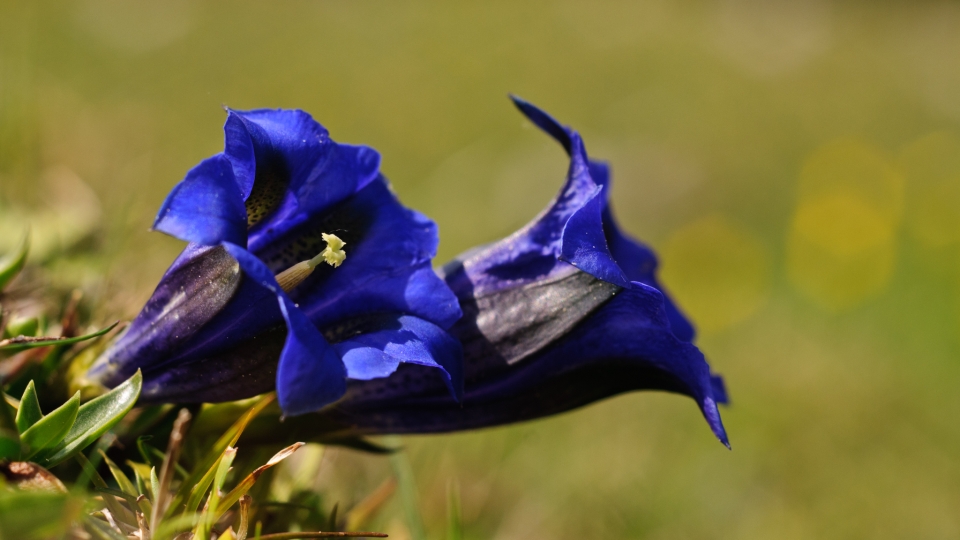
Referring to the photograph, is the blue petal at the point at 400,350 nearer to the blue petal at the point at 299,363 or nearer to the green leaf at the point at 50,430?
the blue petal at the point at 299,363

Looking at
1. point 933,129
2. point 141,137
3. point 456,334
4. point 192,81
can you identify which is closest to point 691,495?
point 456,334

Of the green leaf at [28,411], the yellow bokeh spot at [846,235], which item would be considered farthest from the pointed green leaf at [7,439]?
the yellow bokeh spot at [846,235]

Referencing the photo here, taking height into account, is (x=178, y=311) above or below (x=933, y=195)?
above

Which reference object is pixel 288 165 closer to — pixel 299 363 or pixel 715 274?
pixel 299 363

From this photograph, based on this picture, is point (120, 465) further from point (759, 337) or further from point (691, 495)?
point (759, 337)

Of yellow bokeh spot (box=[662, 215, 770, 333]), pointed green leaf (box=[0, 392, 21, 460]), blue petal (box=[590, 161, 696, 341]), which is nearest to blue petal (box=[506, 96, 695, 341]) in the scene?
blue petal (box=[590, 161, 696, 341])

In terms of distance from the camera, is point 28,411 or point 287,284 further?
point 287,284

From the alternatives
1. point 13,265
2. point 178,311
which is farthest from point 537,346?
point 13,265
